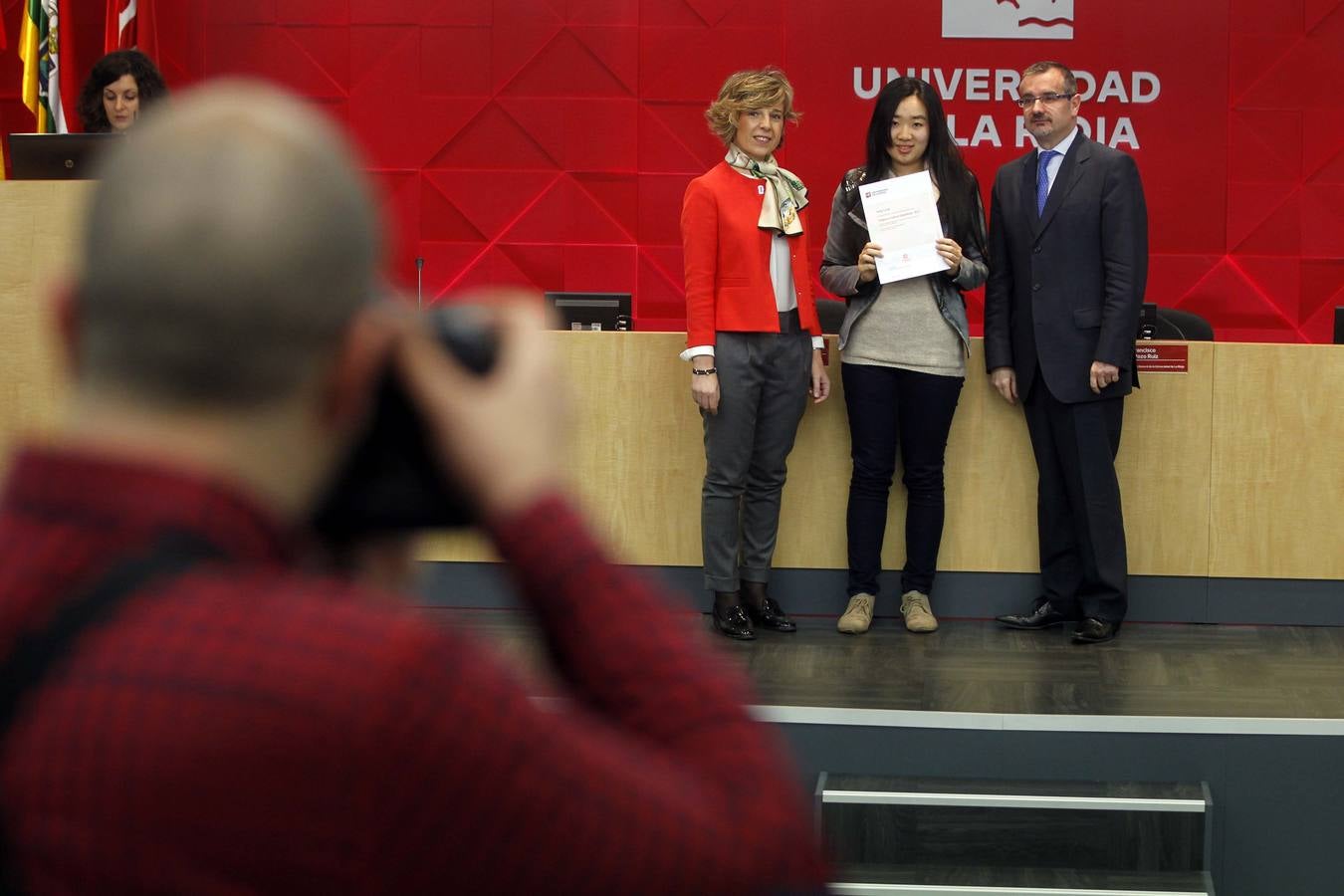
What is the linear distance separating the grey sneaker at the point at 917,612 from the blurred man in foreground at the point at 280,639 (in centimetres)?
369

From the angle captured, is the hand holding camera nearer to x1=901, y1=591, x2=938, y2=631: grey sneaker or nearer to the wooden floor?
the wooden floor

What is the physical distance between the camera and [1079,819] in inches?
116

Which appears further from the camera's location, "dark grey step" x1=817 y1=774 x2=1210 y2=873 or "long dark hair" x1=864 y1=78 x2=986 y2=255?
"long dark hair" x1=864 y1=78 x2=986 y2=255

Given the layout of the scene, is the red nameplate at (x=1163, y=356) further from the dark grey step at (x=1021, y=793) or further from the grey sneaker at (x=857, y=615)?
the dark grey step at (x=1021, y=793)

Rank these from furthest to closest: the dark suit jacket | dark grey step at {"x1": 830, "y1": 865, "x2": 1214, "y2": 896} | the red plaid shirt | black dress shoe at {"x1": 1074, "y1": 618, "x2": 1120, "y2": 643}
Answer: black dress shoe at {"x1": 1074, "y1": 618, "x2": 1120, "y2": 643}, the dark suit jacket, dark grey step at {"x1": 830, "y1": 865, "x2": 1214, "y2": 896}, the red plaid shirt

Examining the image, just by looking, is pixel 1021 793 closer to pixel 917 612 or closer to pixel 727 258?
pixel 917 612

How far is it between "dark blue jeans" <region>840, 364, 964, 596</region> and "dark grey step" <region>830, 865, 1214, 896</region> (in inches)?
51.8

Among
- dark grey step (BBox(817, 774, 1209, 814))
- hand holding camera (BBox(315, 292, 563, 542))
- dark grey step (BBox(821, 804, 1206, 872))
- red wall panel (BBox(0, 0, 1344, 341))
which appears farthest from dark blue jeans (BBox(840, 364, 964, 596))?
hand holding camera (BBox(315, 292, 563, 542))

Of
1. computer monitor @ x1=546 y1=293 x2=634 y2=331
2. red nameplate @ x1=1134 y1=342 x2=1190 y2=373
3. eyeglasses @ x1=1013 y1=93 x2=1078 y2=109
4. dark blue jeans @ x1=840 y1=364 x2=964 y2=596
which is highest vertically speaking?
eyeglasses @ x1=1013 y1=93 x2=1078 y2=109

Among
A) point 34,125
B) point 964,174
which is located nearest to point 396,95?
point 34,125

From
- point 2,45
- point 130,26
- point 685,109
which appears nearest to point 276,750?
point 685,109

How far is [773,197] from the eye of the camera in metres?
3.95

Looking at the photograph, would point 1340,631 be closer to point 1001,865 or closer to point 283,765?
point 1001,865

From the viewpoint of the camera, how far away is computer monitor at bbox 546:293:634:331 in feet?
14.6
